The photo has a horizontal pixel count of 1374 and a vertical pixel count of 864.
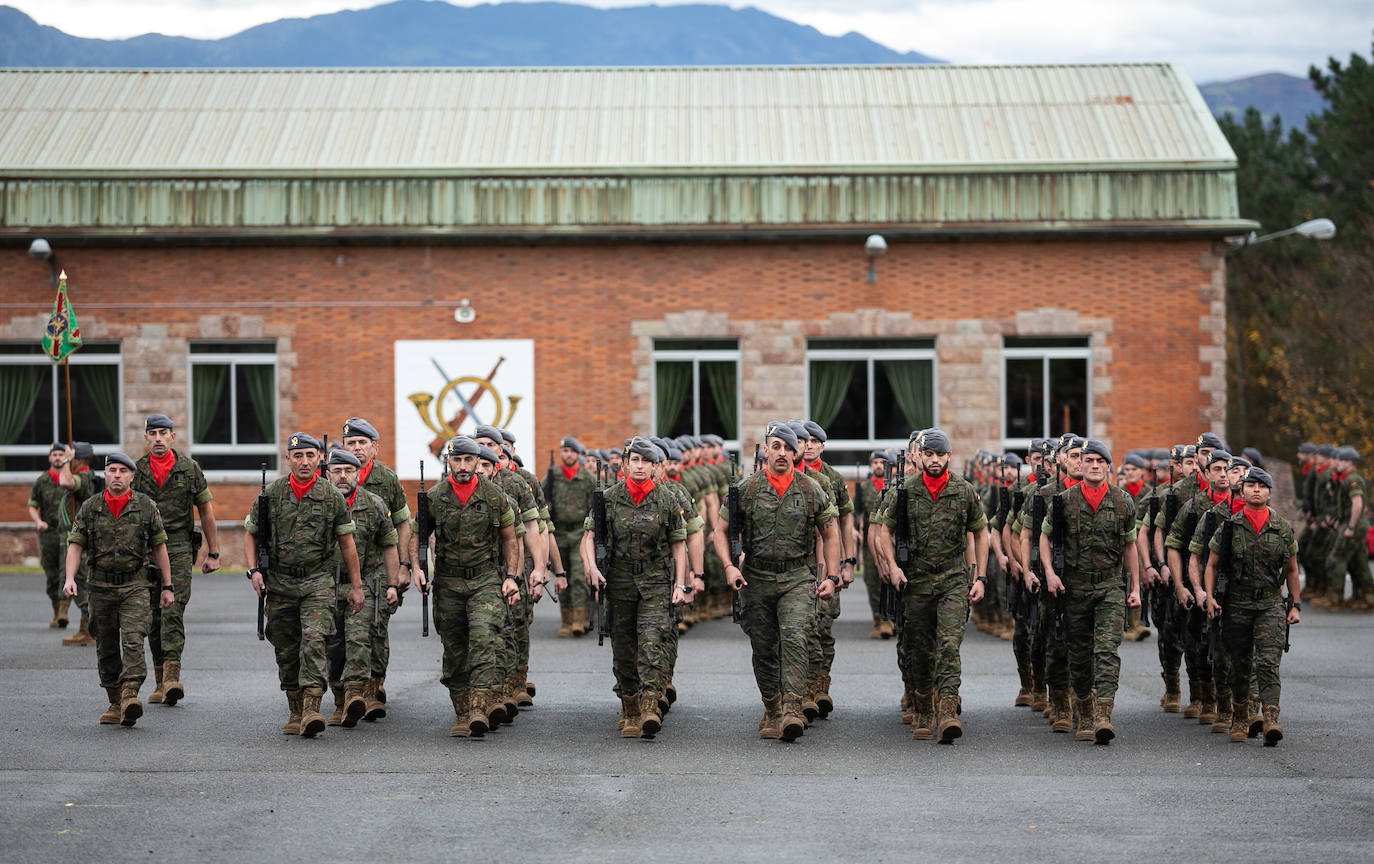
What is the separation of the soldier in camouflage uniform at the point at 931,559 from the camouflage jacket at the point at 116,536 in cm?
520

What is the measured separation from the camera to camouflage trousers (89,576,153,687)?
38.1 ft

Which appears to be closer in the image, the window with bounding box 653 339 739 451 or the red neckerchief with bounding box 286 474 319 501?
the red neckerchief with bounding box 286 474 319 501

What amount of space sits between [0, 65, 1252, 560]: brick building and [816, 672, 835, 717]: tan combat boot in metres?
14.1

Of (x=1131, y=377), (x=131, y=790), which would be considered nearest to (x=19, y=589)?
(x=131, y=790)

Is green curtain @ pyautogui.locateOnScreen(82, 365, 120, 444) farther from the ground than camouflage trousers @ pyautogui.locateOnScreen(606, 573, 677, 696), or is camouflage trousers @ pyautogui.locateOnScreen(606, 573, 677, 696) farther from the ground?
green curtain @ pyautogui.locateOnScreen(82, 365, 120, 444)

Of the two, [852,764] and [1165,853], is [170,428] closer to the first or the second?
[852,764]

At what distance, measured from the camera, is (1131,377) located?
86.6 feet

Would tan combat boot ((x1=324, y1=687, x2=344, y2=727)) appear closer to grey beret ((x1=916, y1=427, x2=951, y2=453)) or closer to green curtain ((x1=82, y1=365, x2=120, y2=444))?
grey beret ((x1=916, y1=427, x2=951, y2=453))

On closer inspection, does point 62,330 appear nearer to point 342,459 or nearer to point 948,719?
point 342,459

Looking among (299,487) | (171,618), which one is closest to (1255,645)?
(299,487)

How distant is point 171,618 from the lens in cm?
1248

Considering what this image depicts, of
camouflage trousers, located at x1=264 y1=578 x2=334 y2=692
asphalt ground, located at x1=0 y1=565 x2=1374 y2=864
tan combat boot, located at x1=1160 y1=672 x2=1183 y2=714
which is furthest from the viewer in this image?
tan combat boot, located at x1=1160 y1=672 x2=1183 y2=714

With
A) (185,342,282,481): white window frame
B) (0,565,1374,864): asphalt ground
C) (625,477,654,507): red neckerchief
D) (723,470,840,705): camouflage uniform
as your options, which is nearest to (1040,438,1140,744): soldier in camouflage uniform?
(0,565,1374,864): asphalt ground

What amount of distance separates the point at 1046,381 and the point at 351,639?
17.2 metres
